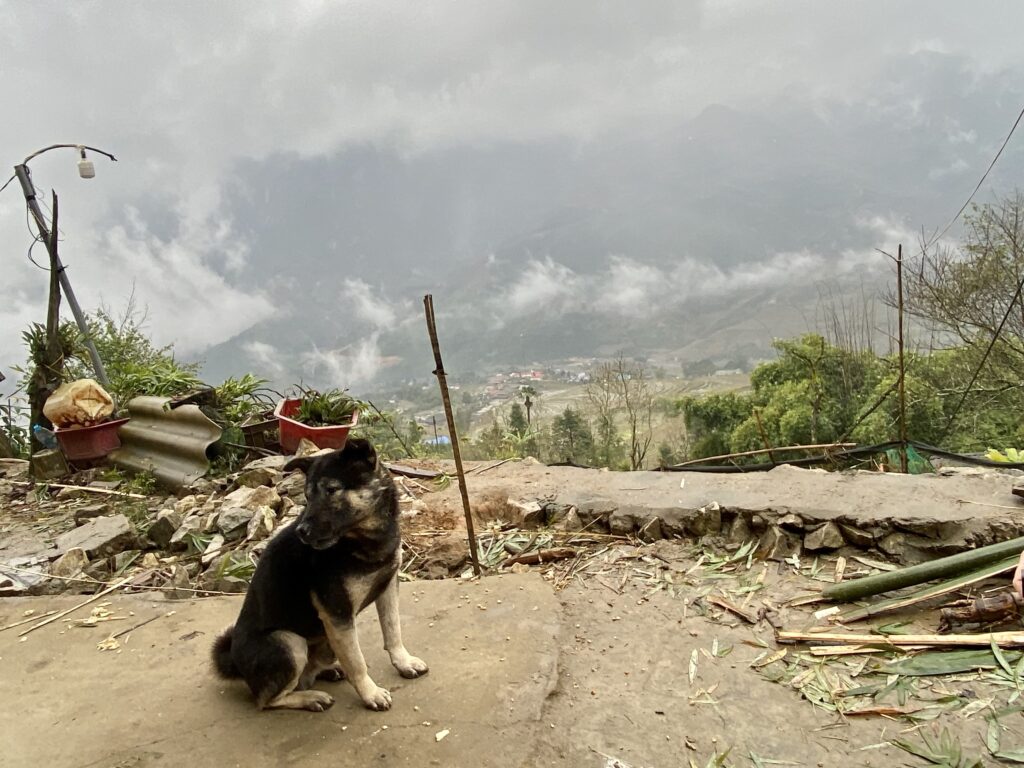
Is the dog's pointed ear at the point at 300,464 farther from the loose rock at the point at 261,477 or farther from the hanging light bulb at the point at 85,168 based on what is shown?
the hanging light bulb at the point at 85,168

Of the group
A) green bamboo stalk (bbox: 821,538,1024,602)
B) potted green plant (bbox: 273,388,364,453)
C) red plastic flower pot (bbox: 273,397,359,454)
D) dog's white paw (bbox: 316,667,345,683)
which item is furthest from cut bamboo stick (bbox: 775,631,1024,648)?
potted green plant (bbox: 273,388,364,453)

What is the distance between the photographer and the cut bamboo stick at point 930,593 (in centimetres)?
335

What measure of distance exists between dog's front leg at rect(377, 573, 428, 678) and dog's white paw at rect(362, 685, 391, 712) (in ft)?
0.74

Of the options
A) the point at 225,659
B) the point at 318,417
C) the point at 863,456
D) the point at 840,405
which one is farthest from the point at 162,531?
the point at 840,405

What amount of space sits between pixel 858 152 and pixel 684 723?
147 metres

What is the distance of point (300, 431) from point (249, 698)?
4513 mm

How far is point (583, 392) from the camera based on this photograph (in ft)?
43.6

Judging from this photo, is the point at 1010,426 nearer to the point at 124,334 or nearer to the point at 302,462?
the point at 302,462

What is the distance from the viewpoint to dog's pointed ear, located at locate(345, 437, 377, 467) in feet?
8.32

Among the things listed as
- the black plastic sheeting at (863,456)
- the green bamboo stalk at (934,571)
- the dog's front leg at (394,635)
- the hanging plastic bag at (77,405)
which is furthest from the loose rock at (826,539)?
the hanging plastic bag at (77,405)

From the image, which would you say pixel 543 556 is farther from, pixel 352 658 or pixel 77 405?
pixel 77 405

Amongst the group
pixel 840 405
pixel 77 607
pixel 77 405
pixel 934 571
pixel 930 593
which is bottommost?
pixel 840 405

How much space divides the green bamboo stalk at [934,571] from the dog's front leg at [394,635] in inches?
101

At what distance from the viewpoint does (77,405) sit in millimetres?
7496
